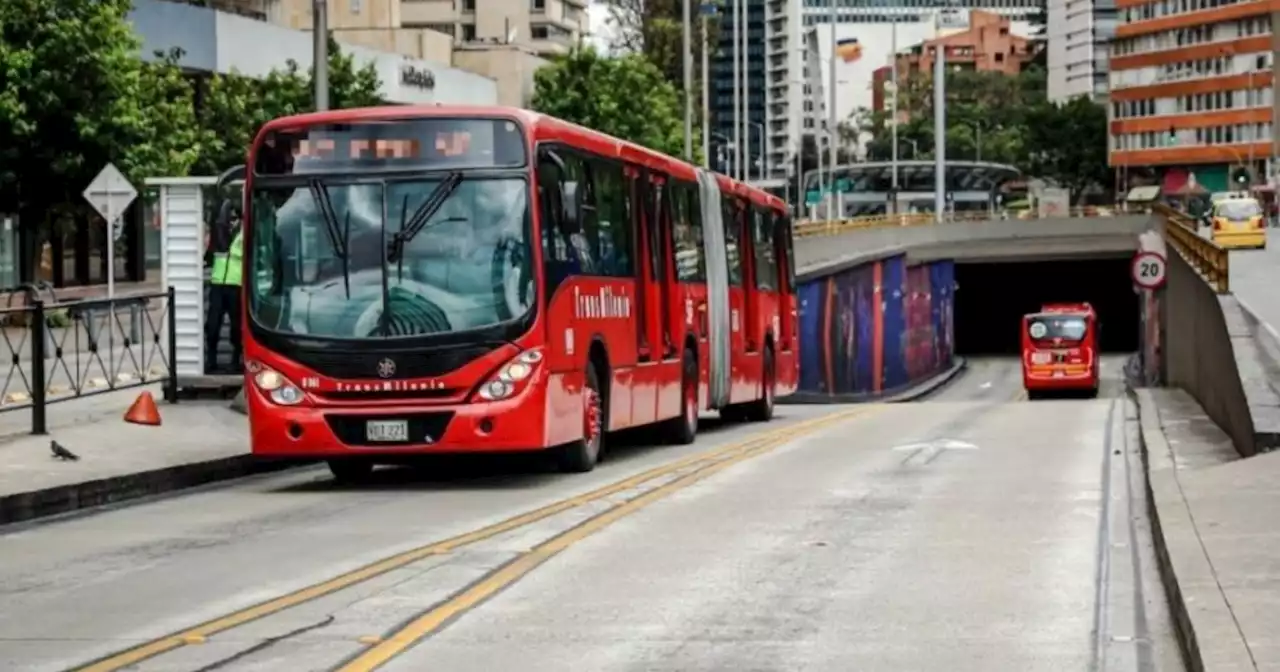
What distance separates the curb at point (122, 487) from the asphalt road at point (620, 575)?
1.57 feet

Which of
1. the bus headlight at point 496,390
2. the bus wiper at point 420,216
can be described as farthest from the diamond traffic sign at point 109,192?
the bus headlight at point 496,390

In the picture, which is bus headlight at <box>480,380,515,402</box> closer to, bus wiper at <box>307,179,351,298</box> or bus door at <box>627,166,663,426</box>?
bus wiper at <box>307,179,351,298</box>

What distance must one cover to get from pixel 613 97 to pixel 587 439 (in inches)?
2601

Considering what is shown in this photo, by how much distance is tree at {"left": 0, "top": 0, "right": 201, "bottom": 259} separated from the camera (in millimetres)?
52031

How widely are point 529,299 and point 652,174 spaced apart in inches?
229

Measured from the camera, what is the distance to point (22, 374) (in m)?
23.4

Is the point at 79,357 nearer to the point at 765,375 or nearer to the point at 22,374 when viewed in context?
the point at 22,374

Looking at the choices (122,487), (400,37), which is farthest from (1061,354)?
(122,487)

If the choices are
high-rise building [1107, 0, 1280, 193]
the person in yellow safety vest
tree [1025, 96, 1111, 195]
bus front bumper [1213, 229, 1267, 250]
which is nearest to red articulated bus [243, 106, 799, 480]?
the person in yellow safety vest

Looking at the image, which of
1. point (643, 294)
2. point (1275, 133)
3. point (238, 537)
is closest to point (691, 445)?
point (643, 294)

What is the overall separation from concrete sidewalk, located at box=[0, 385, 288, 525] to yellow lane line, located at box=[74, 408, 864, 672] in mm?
3875

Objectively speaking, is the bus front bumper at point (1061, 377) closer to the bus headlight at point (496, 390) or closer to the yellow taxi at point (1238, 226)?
the yellow taxi at point (1238, 226)

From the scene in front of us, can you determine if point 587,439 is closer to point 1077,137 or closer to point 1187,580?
point 1187,580

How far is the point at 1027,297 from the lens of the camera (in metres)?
118
